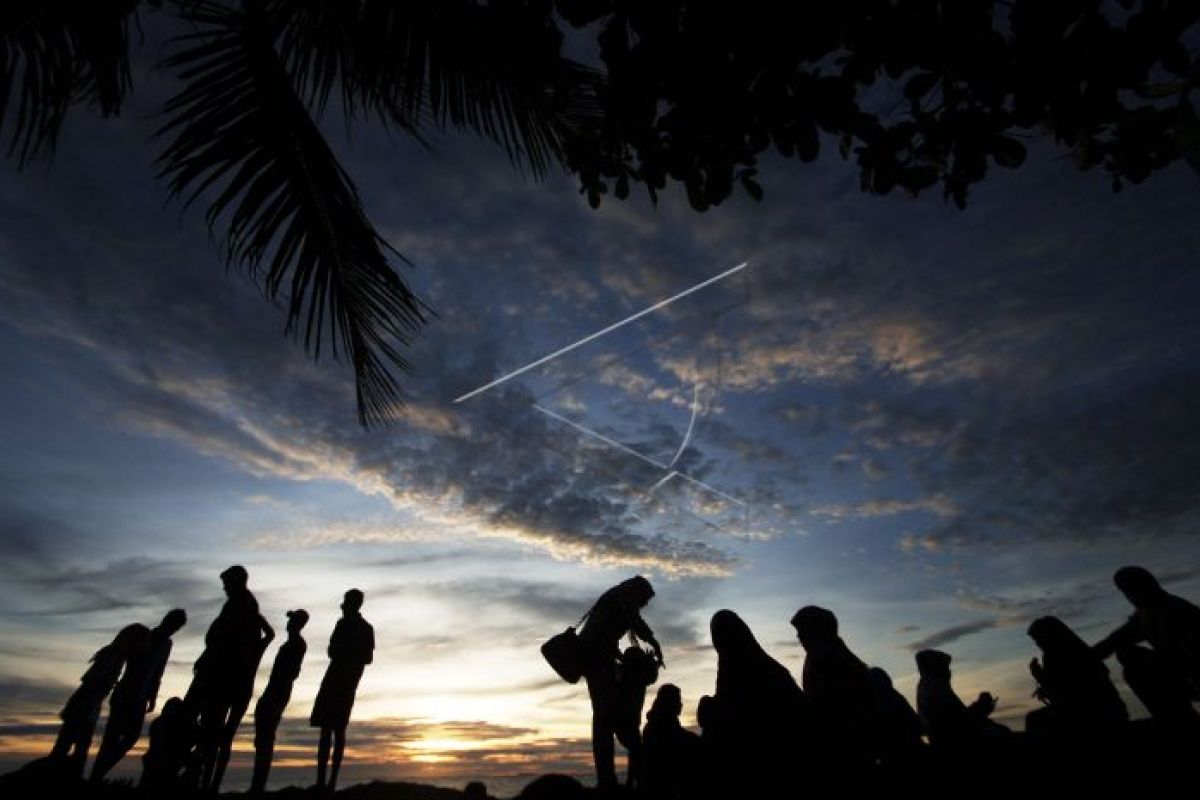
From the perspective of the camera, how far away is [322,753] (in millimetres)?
5609

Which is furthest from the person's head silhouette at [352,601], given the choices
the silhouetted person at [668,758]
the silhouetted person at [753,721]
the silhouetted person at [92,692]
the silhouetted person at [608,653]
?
the silhouetted person at [753,721]

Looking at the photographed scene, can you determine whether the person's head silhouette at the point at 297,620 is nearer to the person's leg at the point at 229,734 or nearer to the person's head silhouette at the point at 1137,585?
the person's leg at the point at 229,734

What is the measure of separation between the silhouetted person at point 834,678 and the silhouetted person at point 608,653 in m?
1.40

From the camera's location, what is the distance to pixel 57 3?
6.78 feet

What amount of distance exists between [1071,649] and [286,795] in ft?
22.1

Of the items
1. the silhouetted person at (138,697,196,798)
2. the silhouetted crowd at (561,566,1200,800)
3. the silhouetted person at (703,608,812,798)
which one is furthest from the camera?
the silhouetted person at (138,697,196,798)

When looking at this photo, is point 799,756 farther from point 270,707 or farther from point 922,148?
point 270,707

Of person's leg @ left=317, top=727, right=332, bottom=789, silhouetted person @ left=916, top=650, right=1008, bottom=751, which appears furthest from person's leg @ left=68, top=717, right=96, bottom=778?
silhouetted person @ left=916, top=650, right=1008, bottom=751

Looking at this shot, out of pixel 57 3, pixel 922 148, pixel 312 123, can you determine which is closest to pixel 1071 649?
pixel 922 148

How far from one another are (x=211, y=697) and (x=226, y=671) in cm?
21

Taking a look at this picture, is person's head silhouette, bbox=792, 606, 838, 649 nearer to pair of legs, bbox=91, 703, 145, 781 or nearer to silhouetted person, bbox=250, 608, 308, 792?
silhouetted person, bbox=250, 608, 308, 792

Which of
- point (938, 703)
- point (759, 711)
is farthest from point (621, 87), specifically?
point (938, 703)

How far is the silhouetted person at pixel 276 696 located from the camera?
5.46 metres

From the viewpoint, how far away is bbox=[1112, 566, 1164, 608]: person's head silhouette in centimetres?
423
